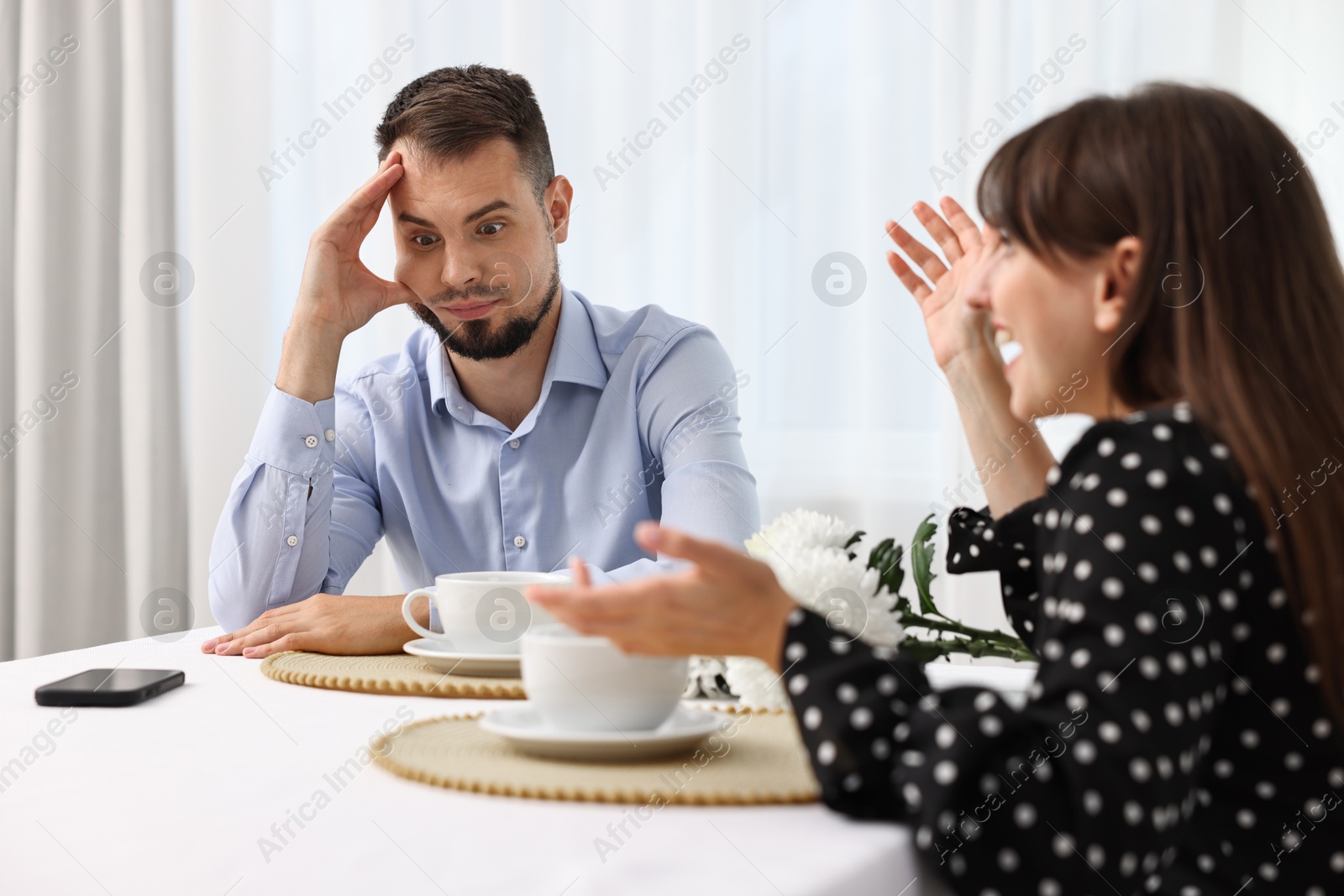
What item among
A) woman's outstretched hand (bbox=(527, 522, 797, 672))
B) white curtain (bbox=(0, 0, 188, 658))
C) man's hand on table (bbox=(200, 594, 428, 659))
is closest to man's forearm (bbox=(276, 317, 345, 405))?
man's hand on table (bbox=(200, 594, 428, 659))

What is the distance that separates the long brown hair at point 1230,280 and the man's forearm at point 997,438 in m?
0.25

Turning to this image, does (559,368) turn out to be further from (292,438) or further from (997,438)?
(997,438)

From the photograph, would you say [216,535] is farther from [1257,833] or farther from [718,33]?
[718,33]

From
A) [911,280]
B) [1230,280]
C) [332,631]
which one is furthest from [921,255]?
[332,631]

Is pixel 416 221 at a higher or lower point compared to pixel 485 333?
higher

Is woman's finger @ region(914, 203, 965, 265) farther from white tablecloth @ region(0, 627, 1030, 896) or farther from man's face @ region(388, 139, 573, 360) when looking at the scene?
man's face @ region(388, 139, 573, 360)

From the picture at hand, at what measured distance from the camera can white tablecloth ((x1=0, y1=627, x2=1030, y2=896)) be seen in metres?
0.52

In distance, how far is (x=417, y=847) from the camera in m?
0.55

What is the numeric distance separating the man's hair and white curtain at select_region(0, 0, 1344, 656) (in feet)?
2.12

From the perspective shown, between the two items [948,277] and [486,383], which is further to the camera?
[486,383]

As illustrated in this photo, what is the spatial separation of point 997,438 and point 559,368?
87cm

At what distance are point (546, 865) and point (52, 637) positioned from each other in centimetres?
277

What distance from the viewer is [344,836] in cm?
57

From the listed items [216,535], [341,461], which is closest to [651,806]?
[216,535]
